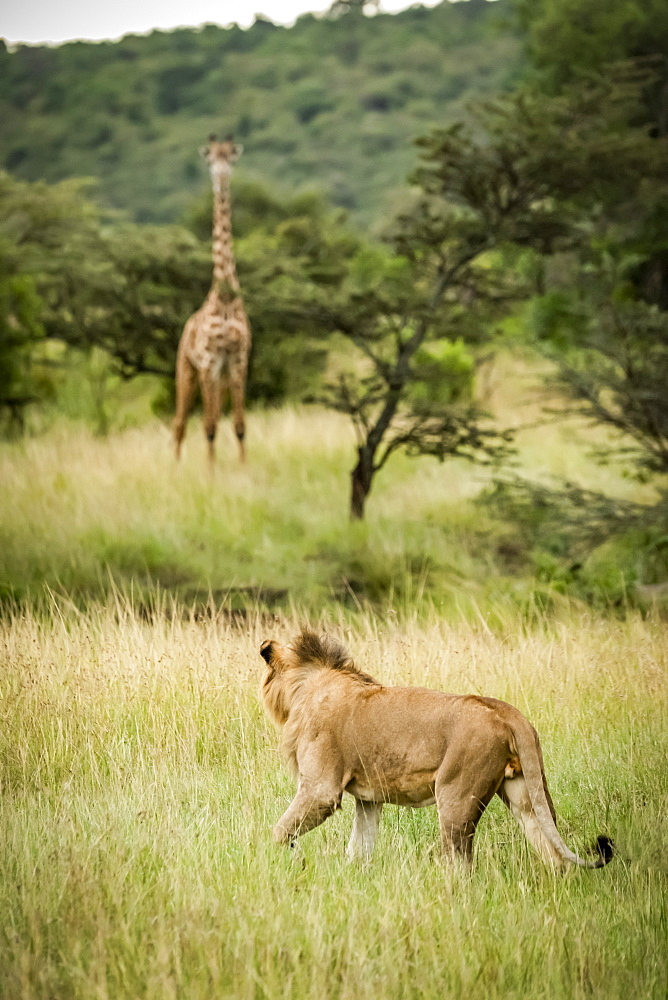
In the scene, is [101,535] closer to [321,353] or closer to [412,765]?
[412,765]

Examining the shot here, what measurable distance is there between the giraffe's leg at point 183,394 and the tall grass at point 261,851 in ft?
26.3

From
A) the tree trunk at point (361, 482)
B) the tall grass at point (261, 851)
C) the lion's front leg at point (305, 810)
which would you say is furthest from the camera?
the tree trunk at point (361, 482)

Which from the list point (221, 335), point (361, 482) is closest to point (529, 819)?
point (361, 482)

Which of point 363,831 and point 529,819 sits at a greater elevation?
point 529,819

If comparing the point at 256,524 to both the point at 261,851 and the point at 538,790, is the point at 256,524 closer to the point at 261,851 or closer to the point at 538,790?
the point at 261,851

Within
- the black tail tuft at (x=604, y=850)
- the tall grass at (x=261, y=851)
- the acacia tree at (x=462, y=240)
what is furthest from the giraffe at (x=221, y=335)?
the black tail tuft at (x=604, y=850)

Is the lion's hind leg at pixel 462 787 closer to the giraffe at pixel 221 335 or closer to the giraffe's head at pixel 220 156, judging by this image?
the giraffe at pixel 221 335

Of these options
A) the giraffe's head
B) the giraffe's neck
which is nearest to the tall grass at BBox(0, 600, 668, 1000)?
the giraffe's neck

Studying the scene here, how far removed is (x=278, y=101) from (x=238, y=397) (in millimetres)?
61577

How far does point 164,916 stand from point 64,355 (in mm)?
17813

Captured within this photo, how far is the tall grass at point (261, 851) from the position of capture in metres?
3.12

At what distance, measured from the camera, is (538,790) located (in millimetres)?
3408

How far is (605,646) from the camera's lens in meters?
6.32

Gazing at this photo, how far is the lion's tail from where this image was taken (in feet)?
11.1
